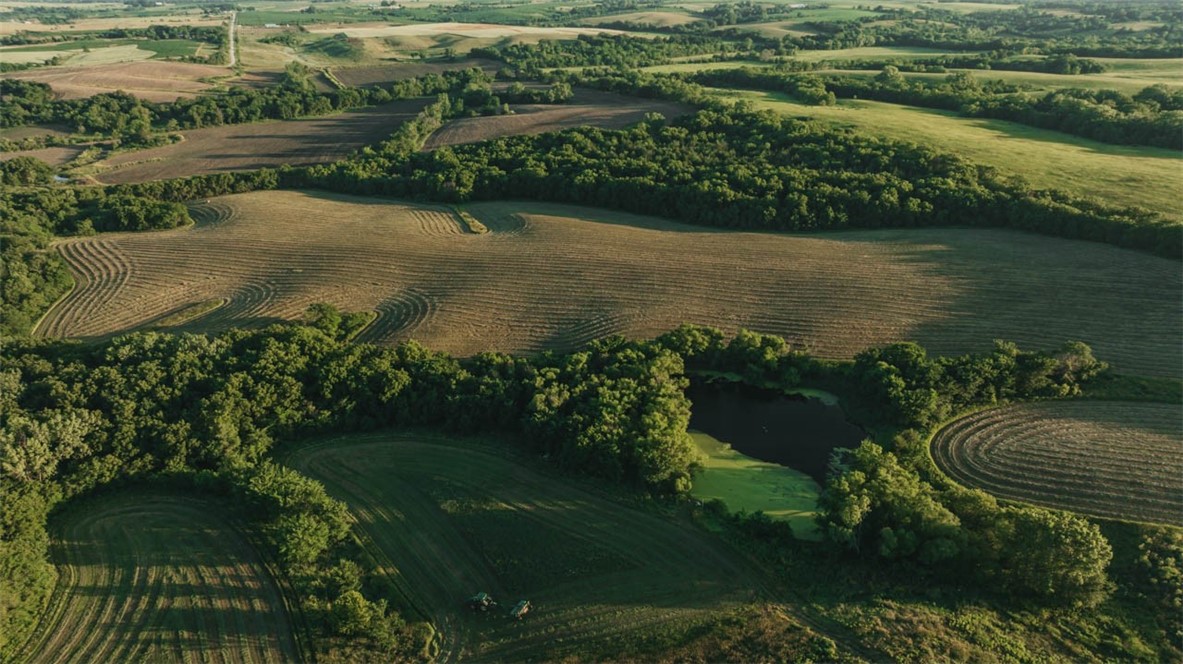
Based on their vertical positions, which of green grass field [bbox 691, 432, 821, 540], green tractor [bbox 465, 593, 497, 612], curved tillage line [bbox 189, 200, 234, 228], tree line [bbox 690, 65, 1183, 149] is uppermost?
tree line [bbox 690, 65, 1183, 149]

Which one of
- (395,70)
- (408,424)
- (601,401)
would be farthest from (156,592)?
(395,70)

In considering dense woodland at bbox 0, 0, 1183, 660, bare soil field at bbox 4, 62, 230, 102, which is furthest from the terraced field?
bare soil field at bbox 4, 62, 230, 102

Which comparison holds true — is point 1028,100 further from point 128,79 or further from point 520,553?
point 128,79

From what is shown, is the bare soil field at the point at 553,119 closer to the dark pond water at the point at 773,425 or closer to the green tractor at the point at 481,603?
the dark pond water at the point at 773,425

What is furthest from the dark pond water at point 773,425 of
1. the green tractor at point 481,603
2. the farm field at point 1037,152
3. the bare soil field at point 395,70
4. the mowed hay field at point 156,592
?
the bare soil field at point 395,70

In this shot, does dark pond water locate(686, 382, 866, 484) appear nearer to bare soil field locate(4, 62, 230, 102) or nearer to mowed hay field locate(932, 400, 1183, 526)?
mowed hay field locate(932, 400, 1183, 526)
